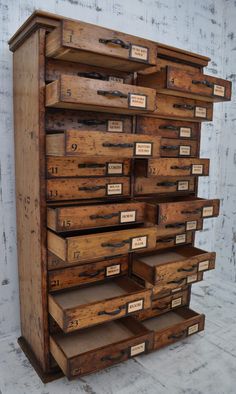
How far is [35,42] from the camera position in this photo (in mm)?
1335

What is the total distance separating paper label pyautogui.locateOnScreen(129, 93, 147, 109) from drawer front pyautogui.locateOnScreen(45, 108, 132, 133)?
0.64 ft

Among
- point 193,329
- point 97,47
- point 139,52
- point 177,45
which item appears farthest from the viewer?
point 177,45

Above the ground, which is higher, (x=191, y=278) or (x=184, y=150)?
(x=184, y=150)

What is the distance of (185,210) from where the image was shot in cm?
163

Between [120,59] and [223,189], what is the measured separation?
1739mm

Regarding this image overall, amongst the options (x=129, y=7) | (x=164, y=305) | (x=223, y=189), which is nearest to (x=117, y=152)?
(x=164, y=305)

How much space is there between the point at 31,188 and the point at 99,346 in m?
0.81

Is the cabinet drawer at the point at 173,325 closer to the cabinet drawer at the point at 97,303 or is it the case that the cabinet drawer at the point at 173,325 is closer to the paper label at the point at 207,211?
the cabinet drawer at the point at 97,303

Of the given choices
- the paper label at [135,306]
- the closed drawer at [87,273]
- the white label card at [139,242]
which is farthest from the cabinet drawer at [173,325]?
the white label card at [139,242]

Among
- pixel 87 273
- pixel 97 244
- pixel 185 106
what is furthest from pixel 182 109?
pixel 87 273

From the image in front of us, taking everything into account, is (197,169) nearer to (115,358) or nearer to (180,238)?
(180,238)

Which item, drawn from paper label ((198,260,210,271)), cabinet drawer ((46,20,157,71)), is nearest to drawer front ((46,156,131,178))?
cabinet drawer ((46,20,157,71))

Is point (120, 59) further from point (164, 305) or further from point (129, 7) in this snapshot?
point (164, 305)

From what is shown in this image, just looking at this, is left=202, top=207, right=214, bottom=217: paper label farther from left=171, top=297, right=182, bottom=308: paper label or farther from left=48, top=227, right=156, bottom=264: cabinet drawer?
left=171, top=297, right=182, bottom=308: paper label
